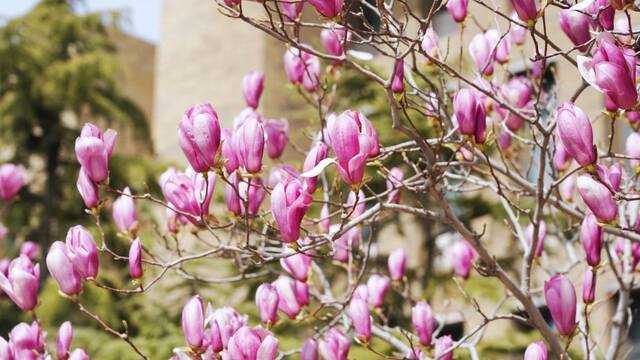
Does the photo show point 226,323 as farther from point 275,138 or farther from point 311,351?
point 275,138

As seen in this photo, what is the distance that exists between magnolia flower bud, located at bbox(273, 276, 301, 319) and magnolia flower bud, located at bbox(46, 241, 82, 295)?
0.65 meters

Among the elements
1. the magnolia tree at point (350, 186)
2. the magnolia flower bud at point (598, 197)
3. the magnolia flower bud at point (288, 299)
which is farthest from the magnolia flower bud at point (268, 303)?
the magnolia flower bud at point (598, 197)

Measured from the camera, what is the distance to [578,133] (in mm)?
1815

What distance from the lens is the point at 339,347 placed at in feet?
8.13

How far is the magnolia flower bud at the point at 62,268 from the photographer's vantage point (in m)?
2.22

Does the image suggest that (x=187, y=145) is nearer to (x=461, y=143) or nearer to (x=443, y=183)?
(x=461, y=143)

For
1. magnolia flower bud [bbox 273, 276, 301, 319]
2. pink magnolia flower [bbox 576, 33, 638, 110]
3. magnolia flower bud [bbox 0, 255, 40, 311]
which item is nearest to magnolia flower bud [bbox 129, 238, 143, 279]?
magnolia flower bud [bbox 0, 255, 40, 311]

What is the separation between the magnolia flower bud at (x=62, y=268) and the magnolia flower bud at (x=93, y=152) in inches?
7.4

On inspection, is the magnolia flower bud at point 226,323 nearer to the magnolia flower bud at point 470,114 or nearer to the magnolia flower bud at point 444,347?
the magnolia flower bud at point 444,347

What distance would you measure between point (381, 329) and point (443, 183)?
50 centimetres

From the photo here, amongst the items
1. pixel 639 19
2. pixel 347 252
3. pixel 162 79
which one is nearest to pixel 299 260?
pixel 347 252

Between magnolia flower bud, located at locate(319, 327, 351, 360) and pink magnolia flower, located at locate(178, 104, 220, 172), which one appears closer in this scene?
pink magnolia flower, located at locate(178, 104, 220, 172)

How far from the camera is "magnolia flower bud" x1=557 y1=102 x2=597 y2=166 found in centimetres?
181

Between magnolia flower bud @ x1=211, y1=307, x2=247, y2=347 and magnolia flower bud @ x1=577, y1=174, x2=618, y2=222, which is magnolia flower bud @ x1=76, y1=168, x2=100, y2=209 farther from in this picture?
magnolia flower bud @ x1=577, y1=174, x2=618, y2=222
